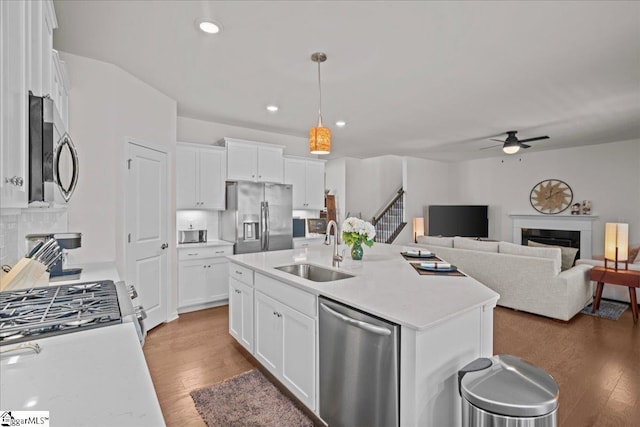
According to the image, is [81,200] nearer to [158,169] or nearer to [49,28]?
[158,169]

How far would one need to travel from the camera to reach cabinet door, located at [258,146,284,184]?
4.93 meters

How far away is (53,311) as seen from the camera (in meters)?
1.15

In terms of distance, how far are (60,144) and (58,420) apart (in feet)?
3.81

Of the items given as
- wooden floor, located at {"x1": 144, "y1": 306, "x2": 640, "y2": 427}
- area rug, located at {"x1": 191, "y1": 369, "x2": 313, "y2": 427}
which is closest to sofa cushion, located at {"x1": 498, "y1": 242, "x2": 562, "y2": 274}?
wooden floor, located at {"x1": 144, "y1": 306, "x2": 640, "y2": 427}

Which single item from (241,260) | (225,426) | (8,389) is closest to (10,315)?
(8,389)

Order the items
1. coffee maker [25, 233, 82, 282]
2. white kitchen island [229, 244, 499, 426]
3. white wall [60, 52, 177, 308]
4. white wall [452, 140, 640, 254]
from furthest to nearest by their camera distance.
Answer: white wall [452, 140, 640, 254] < white wall [60, 52, 177, 308] < coffee maker [25, 233, 82, 282] < white kitchen island [229, 244, 499, 426]

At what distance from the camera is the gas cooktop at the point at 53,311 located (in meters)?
0.98

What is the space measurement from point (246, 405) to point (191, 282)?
7.64 ft

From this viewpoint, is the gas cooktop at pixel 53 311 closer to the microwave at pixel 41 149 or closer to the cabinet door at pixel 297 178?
the microwave at pixel 41 149

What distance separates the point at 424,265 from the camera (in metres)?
2.47

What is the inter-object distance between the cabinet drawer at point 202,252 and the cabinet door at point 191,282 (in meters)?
0.07

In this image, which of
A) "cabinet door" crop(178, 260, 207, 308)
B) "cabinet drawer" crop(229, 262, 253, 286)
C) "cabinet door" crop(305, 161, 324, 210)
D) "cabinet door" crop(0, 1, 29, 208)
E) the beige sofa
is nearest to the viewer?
"cabinet door" crop(0, 1, 29, 208)

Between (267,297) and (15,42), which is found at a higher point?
(15,42)

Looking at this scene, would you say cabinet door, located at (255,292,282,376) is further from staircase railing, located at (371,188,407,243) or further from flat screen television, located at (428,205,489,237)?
flat screen television, located at (428,205,489,237)
